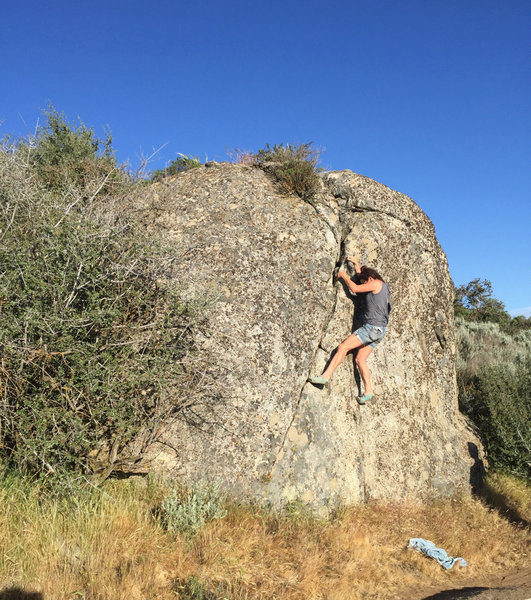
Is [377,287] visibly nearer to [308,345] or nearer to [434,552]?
[308,345]

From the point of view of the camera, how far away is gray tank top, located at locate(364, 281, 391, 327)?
288 inches

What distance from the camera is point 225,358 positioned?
6.40m

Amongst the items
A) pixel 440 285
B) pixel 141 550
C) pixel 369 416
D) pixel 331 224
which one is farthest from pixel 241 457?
pixel 440 285

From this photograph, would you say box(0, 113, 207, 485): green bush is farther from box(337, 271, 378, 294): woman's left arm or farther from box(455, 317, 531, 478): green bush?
box(455, 317, 531, 478): green bush

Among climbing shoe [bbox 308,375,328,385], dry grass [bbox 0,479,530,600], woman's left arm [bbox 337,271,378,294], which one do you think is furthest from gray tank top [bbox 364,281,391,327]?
dry grass [bbox 0,479,530,600]

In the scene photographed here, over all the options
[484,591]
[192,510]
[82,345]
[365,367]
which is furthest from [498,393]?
[82,345]

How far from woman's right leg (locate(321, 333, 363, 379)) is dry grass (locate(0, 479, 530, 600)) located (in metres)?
1.94

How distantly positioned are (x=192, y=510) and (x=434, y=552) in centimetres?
342

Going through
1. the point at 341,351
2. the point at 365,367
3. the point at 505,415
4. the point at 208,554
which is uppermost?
the point at 341,351

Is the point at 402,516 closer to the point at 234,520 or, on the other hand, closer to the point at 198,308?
the point at 234,520

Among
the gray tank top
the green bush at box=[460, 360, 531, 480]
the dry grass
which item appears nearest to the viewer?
the dry grass

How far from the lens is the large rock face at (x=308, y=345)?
20.3ft

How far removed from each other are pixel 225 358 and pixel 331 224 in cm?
303

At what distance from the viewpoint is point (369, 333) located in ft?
23.9
